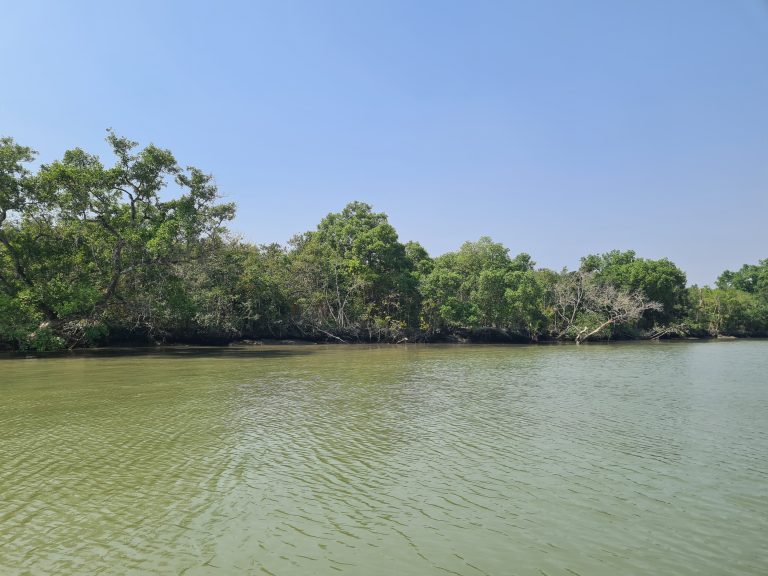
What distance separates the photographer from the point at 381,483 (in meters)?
8.05

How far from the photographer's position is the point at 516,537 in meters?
6.08

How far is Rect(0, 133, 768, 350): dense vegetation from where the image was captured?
99.3 feet

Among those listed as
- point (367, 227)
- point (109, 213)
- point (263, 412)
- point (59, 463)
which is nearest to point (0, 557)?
point (59, 463)

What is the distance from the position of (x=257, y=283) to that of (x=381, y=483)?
37.0m

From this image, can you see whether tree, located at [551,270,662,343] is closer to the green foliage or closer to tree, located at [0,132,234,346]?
the green foliage

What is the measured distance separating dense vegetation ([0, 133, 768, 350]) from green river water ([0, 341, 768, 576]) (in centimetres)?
1666

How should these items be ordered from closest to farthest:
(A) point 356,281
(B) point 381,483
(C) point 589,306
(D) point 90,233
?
(B) point 381,483, (D) point 90,233, (A) point 356,281, (C) point 589,306

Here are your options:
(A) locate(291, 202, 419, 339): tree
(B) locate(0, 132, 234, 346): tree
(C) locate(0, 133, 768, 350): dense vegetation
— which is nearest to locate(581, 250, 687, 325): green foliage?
(C) locate(0, 133, 768, 350): dense vegetation

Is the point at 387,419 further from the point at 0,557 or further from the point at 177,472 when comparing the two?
the point at 0,557

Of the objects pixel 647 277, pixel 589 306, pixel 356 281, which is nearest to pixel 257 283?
pixel 356 281

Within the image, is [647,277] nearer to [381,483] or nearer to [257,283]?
[257,283]

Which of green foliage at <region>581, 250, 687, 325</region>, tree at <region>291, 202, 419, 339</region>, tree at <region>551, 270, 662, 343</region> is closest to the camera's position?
tree at <region>291, 202, 419, 339</region>

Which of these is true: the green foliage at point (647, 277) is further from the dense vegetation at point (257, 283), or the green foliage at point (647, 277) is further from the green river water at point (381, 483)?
the green river water at point (381, 483)

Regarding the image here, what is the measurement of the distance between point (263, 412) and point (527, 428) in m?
6.52
